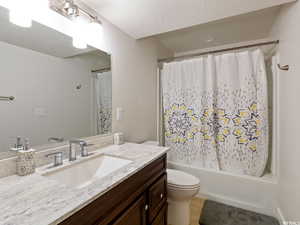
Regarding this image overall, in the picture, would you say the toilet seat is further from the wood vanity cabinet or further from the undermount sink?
the undermount sink

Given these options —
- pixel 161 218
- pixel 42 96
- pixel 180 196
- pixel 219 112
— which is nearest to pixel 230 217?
pixel 180 196

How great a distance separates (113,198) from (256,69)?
200 cm

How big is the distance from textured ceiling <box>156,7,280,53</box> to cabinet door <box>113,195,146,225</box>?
86.9 inches

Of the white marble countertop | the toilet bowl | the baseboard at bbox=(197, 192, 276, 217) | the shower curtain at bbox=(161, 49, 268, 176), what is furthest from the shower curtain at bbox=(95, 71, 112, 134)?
the baseboard at bbox=(197, 192, 276, 217)

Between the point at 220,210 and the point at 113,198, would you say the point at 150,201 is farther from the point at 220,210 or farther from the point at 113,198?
the point at 220,210

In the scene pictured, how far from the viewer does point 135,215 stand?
35.3 inches

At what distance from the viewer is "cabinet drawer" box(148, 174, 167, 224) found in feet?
3.51

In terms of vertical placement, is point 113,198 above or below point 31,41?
below

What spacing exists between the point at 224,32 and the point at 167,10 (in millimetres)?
1327

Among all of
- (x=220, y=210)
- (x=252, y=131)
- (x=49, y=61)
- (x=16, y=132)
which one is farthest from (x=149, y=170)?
(x=252, y=131)

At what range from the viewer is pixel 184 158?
2180mm

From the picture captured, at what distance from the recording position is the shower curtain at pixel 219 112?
176cm

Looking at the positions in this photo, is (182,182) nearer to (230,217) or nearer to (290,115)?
(230,217)

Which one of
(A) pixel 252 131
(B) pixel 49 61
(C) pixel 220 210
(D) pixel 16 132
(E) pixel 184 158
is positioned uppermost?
(B) pixel 49 61
